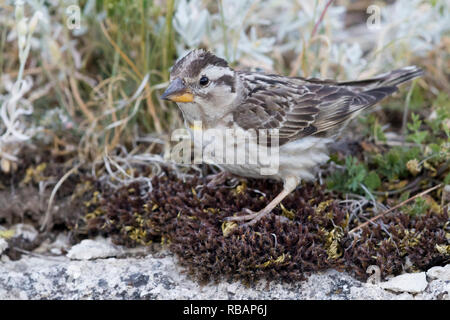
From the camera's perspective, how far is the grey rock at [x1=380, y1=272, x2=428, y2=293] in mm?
3854

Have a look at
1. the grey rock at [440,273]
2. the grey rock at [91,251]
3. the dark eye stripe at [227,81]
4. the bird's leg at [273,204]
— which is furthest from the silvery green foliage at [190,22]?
the grey rock at [440,273]

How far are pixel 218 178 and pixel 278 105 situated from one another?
2.68ft

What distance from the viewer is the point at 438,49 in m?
6.56

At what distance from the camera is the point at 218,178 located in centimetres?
488

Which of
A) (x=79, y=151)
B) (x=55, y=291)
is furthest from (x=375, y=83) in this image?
(x=55, y=291)

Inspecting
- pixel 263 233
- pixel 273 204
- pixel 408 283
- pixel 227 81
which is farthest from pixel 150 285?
pixel 408 283

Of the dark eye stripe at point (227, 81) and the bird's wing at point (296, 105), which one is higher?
the dark eye stripe at point (227, 81)

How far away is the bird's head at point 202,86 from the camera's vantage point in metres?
4.20

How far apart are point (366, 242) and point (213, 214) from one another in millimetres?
1192

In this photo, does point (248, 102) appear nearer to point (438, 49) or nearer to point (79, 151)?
point (79, 151)

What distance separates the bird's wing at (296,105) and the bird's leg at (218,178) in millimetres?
600

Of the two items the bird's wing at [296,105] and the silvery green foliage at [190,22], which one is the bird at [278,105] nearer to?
the bird's wing at [296,105]

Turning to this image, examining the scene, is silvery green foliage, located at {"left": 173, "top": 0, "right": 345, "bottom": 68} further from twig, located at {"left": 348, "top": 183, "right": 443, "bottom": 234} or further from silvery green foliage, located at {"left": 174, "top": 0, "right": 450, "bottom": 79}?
twig, located at {"left": 348, "top": 183, "right": 443, "bottom": 234}

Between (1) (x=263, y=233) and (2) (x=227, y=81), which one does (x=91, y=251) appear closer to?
(1) (x=263, y=233)
